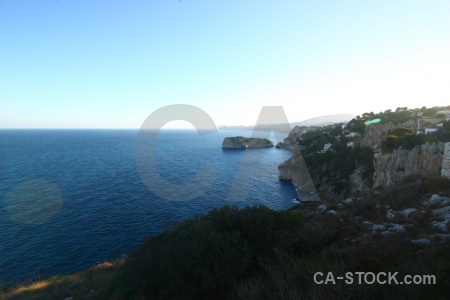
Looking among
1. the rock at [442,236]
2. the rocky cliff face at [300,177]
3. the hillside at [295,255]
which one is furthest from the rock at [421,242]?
the rocky cliff face at [300,177]

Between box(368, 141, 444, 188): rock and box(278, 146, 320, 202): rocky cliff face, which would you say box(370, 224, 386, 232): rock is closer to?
box(368, 141, 444, 188): rock

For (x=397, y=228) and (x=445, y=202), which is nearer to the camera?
(x=397, y=228)

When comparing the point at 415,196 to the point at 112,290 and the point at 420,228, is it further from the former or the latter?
the point at 112,290

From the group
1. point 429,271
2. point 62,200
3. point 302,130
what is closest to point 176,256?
point 429,271

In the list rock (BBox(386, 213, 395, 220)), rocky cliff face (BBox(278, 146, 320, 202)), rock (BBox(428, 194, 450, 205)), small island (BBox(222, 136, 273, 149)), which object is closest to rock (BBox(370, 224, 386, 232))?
rock (BBox(386, 213, 395, 220))

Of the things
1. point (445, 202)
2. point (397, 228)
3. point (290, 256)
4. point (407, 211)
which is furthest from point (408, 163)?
point (290, 256)

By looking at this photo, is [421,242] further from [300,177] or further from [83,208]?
[300,177]

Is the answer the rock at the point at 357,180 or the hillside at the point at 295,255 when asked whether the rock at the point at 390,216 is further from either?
the rock at the point at 357,180
